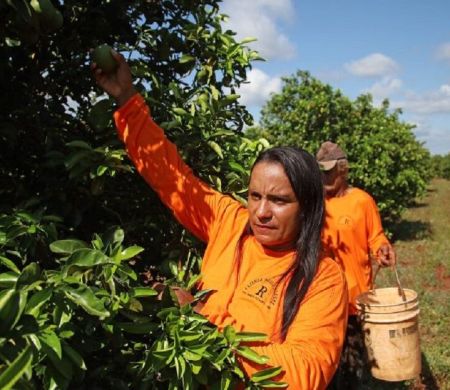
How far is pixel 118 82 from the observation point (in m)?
1.81

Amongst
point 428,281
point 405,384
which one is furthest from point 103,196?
point 428,281

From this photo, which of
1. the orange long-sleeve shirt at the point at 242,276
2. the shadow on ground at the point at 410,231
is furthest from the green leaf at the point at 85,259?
the shadow on ground at the point at 410,231

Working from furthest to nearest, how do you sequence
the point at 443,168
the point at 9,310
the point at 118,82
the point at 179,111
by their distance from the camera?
the point at 443,168
the point at 179,111
the point at 118,82
the point at 9,310

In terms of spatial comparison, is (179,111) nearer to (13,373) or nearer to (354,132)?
(13,373)

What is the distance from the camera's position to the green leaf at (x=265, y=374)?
1417 millimetres

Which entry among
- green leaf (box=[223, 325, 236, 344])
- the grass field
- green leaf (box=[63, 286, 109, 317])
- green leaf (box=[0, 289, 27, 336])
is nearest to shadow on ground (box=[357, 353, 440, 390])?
the grass field

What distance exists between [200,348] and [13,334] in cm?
56

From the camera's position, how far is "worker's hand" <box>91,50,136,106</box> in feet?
5.88

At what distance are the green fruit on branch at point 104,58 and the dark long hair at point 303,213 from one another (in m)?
0.61

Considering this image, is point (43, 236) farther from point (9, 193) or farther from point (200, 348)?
point (200, 348)

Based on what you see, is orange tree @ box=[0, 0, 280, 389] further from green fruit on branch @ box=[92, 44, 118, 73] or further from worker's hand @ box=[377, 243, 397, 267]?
worker's hand @ box=[377, 243, 397, 267]

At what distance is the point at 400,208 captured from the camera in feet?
38.3

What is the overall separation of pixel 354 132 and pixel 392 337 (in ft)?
27.3

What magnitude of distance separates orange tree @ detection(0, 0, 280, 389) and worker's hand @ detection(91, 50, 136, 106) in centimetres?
8
